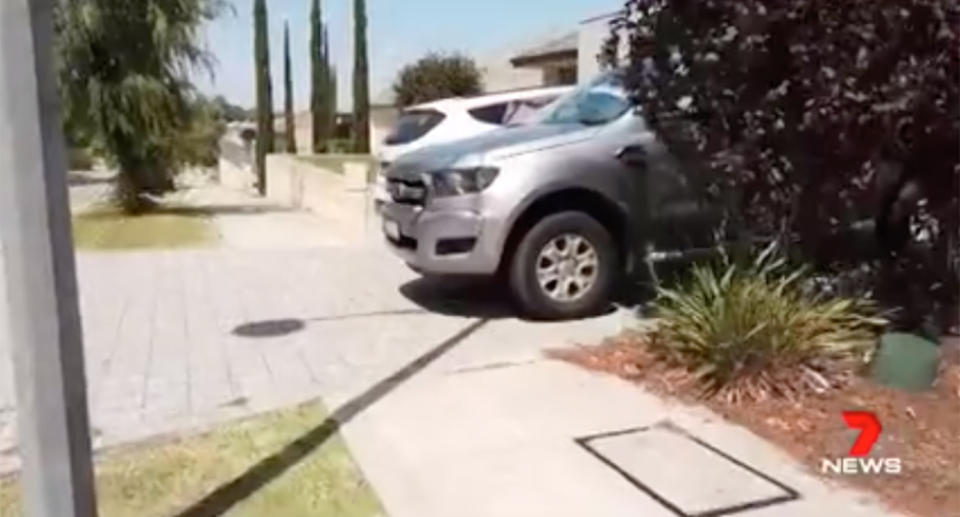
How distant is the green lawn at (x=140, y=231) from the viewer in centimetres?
1205

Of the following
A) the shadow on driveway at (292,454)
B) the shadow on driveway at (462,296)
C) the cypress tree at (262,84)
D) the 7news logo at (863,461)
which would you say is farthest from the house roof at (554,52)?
the 7news logo at (863,461)

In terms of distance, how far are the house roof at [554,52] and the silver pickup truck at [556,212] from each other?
17.4 metres

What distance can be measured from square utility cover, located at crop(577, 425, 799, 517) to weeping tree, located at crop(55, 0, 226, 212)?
13.0 meters

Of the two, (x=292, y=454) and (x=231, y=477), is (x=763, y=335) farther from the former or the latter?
(x=231, y=477)

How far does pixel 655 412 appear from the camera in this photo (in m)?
4.72

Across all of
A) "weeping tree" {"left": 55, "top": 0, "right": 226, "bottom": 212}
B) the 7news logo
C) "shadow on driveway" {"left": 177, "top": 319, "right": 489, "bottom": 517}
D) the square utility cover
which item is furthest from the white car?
the 7news logo

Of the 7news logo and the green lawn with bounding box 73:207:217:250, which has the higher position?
the 7news logo

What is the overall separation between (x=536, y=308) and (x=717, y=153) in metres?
2.06

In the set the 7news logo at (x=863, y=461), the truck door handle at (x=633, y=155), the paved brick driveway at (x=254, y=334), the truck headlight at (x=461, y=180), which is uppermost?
the truck door handle at (x=633, y=155)

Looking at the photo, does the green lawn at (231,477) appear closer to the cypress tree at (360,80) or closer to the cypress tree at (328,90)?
the cypress tree at (360,80)

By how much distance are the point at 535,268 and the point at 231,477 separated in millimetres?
3115

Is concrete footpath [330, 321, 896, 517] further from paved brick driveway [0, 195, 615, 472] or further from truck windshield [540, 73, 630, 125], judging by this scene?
truck windshield [540, 73, 630, 125]

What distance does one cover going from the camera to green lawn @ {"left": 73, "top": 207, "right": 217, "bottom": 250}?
39.5ft

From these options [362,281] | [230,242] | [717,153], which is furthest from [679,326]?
[230,242]
